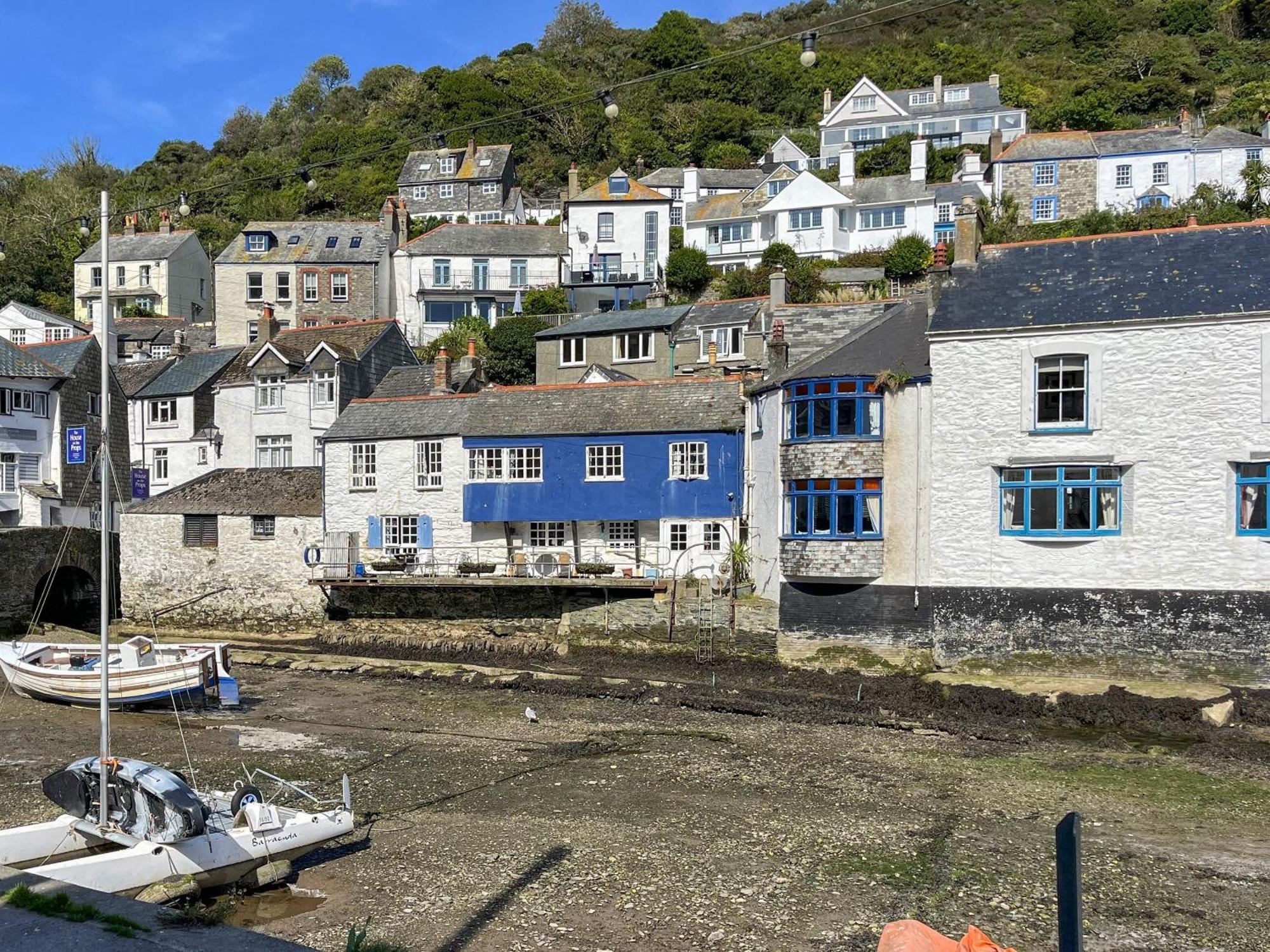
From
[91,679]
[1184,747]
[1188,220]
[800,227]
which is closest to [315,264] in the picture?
[800,227]

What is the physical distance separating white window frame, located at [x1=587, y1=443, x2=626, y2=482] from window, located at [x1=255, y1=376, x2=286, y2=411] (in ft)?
51.7

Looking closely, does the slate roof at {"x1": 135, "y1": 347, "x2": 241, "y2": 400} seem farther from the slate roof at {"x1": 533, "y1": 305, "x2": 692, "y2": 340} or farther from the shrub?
the shrub

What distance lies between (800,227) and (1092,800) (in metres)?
45.4

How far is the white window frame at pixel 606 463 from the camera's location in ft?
108

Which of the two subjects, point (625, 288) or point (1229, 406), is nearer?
point (1229, 406)

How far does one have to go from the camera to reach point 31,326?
186 ft

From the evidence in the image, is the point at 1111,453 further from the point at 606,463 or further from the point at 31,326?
the point at 31,326

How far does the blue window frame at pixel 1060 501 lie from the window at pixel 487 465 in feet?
51.8

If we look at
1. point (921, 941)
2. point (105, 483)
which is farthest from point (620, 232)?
point (921, 941)

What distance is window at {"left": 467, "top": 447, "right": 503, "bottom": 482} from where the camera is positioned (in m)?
34.3

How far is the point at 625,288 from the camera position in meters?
58.4

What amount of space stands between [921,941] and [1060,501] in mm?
18480

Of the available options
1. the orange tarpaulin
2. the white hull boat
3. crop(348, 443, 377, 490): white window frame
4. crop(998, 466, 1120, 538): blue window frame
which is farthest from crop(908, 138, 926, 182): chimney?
the orange tarpaulin

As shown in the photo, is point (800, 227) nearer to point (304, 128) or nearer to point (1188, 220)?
point (1188, 220)
